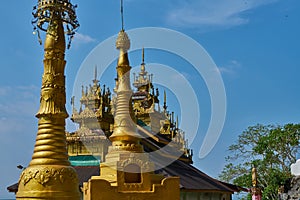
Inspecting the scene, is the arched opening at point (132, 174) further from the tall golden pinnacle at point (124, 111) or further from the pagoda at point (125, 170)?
the tall golden pinnacle at point (124, 111)

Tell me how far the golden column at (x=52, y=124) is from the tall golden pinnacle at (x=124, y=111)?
2.58 meters

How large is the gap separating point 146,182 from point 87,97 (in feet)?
51.7

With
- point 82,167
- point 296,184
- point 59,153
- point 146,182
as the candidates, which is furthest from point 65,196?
point 296,184

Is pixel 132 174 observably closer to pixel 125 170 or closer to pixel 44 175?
pixel 125 170

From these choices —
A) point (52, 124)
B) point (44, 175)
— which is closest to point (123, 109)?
point (52, 124)

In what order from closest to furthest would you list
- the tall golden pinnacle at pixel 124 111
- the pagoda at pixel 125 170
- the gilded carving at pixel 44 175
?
the gilded carving at pixel 44 175 → the pagoda at pixel 125 170 → the tall golden pinnacle at pixel 124 111

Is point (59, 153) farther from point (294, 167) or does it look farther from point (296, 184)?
point (296, 184)

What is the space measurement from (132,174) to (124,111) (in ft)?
6.27

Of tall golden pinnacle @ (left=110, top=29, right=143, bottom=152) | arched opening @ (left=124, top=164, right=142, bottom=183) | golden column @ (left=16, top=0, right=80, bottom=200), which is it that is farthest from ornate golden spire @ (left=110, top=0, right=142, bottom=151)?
golden column @ (left=16, top=0, right=80, bottom=200)

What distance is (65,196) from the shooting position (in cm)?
824

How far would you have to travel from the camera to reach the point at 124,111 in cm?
1173

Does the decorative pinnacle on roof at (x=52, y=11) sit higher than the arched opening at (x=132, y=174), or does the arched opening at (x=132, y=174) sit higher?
the decorative pinnacle on roof at (x=52, y=11)

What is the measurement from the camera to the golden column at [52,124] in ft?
26.9

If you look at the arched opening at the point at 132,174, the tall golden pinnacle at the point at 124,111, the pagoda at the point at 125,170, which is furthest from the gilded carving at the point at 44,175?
the tall golden pinnacle at the point at 124,111
